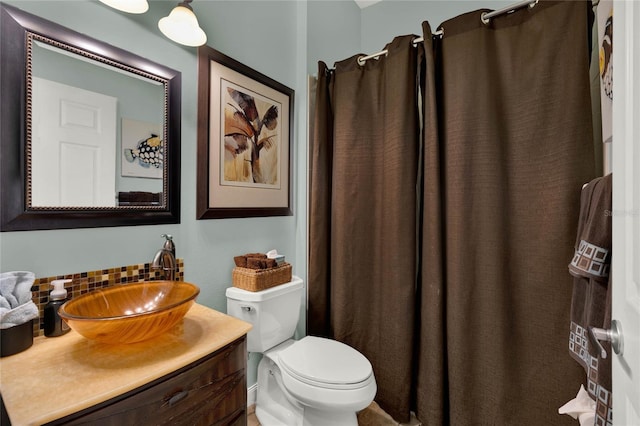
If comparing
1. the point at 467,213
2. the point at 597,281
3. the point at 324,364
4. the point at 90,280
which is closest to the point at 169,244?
the point at 90,280

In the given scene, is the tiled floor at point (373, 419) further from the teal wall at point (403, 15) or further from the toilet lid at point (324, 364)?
the teal wall at point (403, 15)

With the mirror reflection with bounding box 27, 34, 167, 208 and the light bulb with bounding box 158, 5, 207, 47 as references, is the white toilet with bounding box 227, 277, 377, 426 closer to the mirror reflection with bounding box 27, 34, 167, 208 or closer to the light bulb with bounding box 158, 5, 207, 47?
the mirror reflection with bounding box 27, 34, 167, 208

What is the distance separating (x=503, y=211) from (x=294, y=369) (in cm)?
124

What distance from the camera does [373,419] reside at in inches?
64.4

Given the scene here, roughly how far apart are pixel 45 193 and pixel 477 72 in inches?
72.6

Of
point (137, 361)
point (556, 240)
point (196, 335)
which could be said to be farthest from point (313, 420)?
point (556, 240)

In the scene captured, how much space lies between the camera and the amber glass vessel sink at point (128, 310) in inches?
29.5

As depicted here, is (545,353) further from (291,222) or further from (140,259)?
(140,259)

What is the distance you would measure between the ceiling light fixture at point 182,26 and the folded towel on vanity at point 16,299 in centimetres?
104

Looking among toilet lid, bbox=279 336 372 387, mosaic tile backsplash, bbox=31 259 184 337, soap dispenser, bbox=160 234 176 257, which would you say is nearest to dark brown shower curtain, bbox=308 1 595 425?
toilet lid, bbox=279 336 372 387

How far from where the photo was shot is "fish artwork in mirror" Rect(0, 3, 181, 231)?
901 mm

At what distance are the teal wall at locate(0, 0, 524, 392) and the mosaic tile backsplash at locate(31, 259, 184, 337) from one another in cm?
3

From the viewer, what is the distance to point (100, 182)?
109 cm
